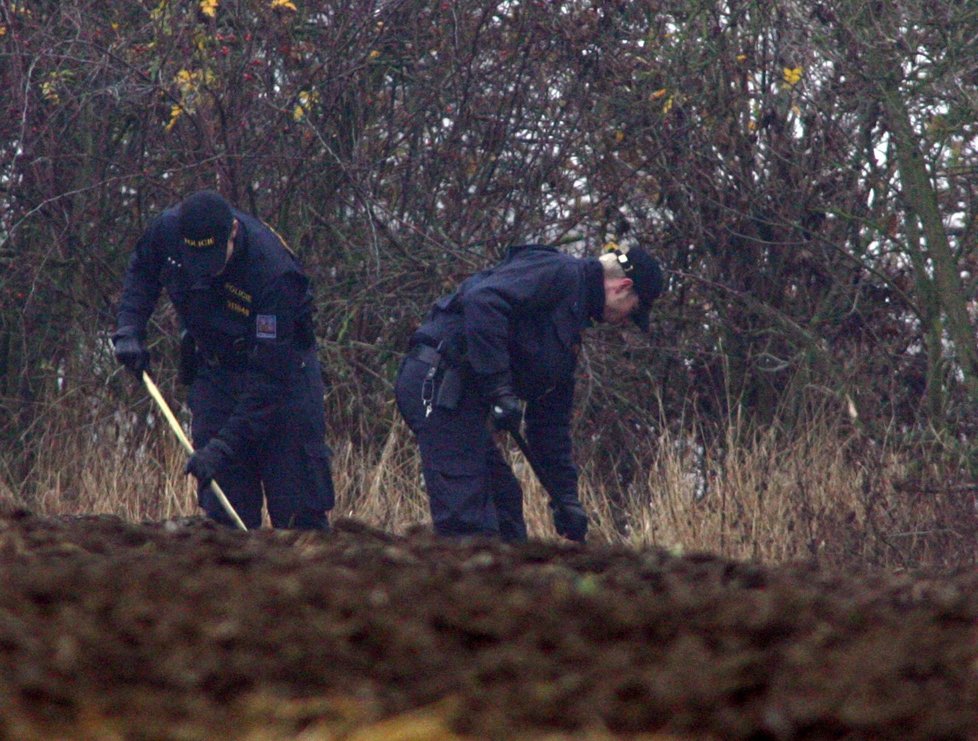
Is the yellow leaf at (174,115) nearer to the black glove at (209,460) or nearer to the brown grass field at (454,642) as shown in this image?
the black glove at (209,460)

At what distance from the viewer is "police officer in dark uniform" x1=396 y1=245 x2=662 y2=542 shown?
5.74 metres

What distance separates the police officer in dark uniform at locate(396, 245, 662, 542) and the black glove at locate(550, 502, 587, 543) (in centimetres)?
25

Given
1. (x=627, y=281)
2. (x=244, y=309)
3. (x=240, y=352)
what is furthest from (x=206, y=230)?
(x=627, y=281)

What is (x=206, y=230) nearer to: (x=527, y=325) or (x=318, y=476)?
(x=318, y=476)

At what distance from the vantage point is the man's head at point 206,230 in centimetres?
585

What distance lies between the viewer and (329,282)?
31.8ft

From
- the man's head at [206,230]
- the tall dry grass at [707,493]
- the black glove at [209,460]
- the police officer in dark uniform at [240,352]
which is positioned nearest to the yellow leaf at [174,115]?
the tall dry grass at [707,493]

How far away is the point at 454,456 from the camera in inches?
233

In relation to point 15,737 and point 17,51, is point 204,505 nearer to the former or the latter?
point 15,737

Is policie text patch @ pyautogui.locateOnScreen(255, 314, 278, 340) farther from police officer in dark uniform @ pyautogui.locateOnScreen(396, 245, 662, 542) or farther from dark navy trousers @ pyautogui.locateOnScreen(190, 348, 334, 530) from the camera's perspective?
police officer in dark uniform @ pyautogui.locateOnScreen(396, 245, 662, 542)

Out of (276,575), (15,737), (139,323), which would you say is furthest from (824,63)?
(15,737)

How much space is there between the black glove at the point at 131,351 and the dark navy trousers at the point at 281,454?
11.2 inches

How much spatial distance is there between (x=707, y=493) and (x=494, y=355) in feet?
7.49

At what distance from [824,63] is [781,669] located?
708 centimetres
